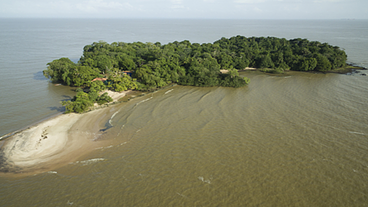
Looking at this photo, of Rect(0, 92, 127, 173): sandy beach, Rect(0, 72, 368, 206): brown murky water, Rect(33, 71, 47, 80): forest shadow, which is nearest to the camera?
Rect(0, 72, 368, 206): brown murky water

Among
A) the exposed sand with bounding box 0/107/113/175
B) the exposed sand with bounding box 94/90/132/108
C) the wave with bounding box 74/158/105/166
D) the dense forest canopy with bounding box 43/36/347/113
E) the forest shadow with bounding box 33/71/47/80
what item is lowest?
the wave with bounding box 74/158/105/166

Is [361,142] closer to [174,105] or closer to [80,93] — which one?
[174,105]

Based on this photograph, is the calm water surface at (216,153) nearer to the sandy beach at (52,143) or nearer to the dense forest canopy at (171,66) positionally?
the sandy beach at (52,143)

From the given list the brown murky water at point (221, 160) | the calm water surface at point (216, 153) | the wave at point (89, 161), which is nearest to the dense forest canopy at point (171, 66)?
the calm water surface at point (216, 153)

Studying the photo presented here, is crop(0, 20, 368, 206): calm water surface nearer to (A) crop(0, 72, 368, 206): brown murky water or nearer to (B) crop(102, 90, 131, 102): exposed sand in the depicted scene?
(A) crop(0, 72, 368, 206): brown murky water

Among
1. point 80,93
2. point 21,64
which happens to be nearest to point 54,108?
point 80,93

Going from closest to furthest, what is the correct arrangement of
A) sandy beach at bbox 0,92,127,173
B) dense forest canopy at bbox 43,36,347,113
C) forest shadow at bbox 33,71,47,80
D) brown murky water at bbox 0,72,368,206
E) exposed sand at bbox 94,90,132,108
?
brown murky water at bbox 0,72,368,206 < sandy beach at bbox 0,92,127,173 < exposed sand at bbox 94,90,132,108 < dense forest canopy at bbox 43,36,347,113 < forest shadow at bbox 33,71,47,80

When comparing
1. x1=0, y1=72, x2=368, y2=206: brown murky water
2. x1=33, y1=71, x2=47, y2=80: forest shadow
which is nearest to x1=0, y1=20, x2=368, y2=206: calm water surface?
x1=0, y1=72, x2=368, y2=206: brown murky water
